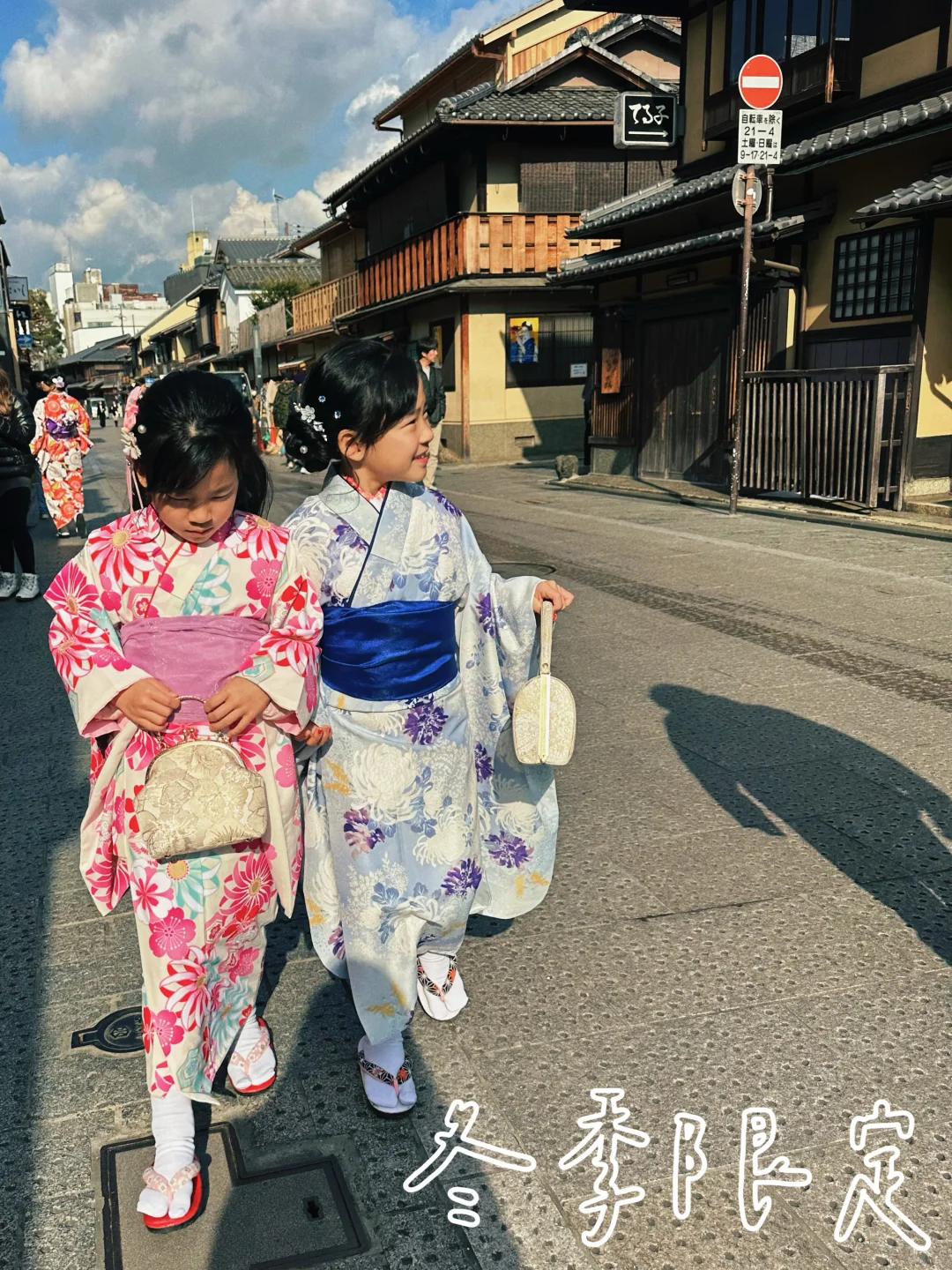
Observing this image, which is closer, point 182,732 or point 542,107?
point 182,732

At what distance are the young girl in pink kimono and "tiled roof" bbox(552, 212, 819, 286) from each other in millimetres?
11353

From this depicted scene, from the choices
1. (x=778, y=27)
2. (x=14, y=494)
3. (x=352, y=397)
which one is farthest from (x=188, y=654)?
(x=778, y=27)

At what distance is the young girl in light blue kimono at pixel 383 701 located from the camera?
2.34m

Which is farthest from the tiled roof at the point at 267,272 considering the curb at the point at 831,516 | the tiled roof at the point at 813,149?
the curb at the point at 831,516

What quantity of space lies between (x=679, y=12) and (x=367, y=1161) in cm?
1727

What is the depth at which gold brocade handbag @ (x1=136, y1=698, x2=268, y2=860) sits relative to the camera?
1.93 meters

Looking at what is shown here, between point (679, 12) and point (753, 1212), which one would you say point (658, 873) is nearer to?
point (753, 1212)

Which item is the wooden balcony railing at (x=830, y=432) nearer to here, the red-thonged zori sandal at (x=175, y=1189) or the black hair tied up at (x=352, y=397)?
the black hair tied up at (x=352, y=397)

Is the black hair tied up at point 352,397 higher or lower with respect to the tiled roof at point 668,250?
lower

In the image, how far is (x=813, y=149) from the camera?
438 inches

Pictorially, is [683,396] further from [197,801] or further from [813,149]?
[197,801]

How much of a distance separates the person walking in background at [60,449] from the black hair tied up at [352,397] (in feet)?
30.7

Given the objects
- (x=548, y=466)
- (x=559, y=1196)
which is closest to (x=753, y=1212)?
(x=559, y=1196)

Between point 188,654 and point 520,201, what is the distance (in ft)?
72.3
